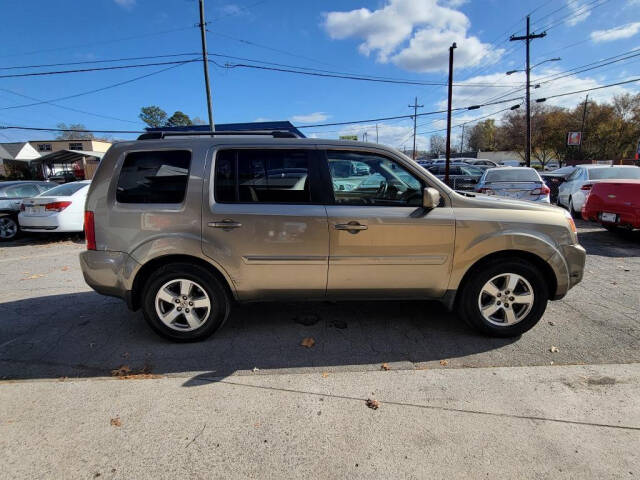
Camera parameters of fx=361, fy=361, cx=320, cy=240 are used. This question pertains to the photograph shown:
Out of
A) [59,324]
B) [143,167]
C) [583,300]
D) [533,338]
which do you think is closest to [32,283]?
[59,324]

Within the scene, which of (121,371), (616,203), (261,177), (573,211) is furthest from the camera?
(573,211)

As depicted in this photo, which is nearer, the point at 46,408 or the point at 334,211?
the point at 46,408

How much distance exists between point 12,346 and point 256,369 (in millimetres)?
2443

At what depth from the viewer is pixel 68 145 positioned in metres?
65.1

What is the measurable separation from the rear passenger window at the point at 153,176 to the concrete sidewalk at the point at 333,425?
1543 millimetres

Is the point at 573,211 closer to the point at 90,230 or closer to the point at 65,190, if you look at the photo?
the point at 90,230

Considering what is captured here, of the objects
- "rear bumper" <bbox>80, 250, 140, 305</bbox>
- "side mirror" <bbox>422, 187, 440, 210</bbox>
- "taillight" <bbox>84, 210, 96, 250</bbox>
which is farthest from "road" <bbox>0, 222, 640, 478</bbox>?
"side mirror" <bbox>422, 187, 440, 210</bbox>

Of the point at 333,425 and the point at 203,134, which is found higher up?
the point at 203,134

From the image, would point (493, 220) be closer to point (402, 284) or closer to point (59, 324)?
point (402, 284)

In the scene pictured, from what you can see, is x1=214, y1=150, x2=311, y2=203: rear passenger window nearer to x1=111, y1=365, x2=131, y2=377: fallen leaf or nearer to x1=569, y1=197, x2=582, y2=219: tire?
x1=111, y1=365, x2=131, y2=377: fallen leaf

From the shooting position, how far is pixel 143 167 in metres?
3.26

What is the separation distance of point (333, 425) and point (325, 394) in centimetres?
33

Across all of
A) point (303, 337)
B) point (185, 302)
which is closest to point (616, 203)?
point (303, 337)

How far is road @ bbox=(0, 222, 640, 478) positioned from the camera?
6.78ft
